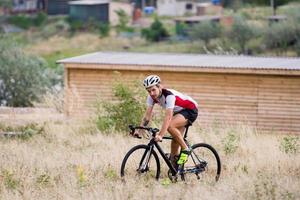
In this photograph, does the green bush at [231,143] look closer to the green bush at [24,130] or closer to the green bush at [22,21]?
the green bush at [24,130]

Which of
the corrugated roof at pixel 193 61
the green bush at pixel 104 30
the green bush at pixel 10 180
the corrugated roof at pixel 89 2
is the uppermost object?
the corrugated roof at pixel 193 61

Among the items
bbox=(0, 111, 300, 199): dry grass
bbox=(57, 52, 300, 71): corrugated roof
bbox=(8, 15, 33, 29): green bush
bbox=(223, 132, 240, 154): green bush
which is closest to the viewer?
bbox=(0, 111, 300, 199): dry grass

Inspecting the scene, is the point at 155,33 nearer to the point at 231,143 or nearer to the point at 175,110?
the point at 231,143

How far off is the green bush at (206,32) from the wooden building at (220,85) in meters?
32.4

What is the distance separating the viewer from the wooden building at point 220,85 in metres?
21.7

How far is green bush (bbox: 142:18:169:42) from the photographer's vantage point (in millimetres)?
57719

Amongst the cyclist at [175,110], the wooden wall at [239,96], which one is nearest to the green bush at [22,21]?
the wooden wall at [239,96]

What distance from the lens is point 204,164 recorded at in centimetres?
1093

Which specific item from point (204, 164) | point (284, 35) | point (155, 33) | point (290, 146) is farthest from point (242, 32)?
point (204, 164)

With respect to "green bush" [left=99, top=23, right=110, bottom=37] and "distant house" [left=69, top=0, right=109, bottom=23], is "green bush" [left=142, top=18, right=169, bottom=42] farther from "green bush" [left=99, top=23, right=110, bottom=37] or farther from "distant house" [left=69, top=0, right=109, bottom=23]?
"distant house" [left=69, top=0, right=109, bottom=23]

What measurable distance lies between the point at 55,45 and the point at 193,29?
11405 mm

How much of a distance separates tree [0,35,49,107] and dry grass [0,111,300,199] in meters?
14.1

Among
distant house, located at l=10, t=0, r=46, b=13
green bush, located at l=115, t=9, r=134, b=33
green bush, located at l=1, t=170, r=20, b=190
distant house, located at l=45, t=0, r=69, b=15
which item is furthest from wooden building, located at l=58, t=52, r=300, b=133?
distant house, located at l=10, t=0, r=46, b=13

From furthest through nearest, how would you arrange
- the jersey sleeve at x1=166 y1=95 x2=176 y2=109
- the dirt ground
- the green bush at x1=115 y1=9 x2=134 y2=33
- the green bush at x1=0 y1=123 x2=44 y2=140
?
the green bush at x1=115 y1=9 x2=134 y2=33 < the dirt ground < the green bush at x1=0 y1=123 x2=44 y2=140 < the jersey sleeve at x1=166 y1=95 x2=176 y2=109
